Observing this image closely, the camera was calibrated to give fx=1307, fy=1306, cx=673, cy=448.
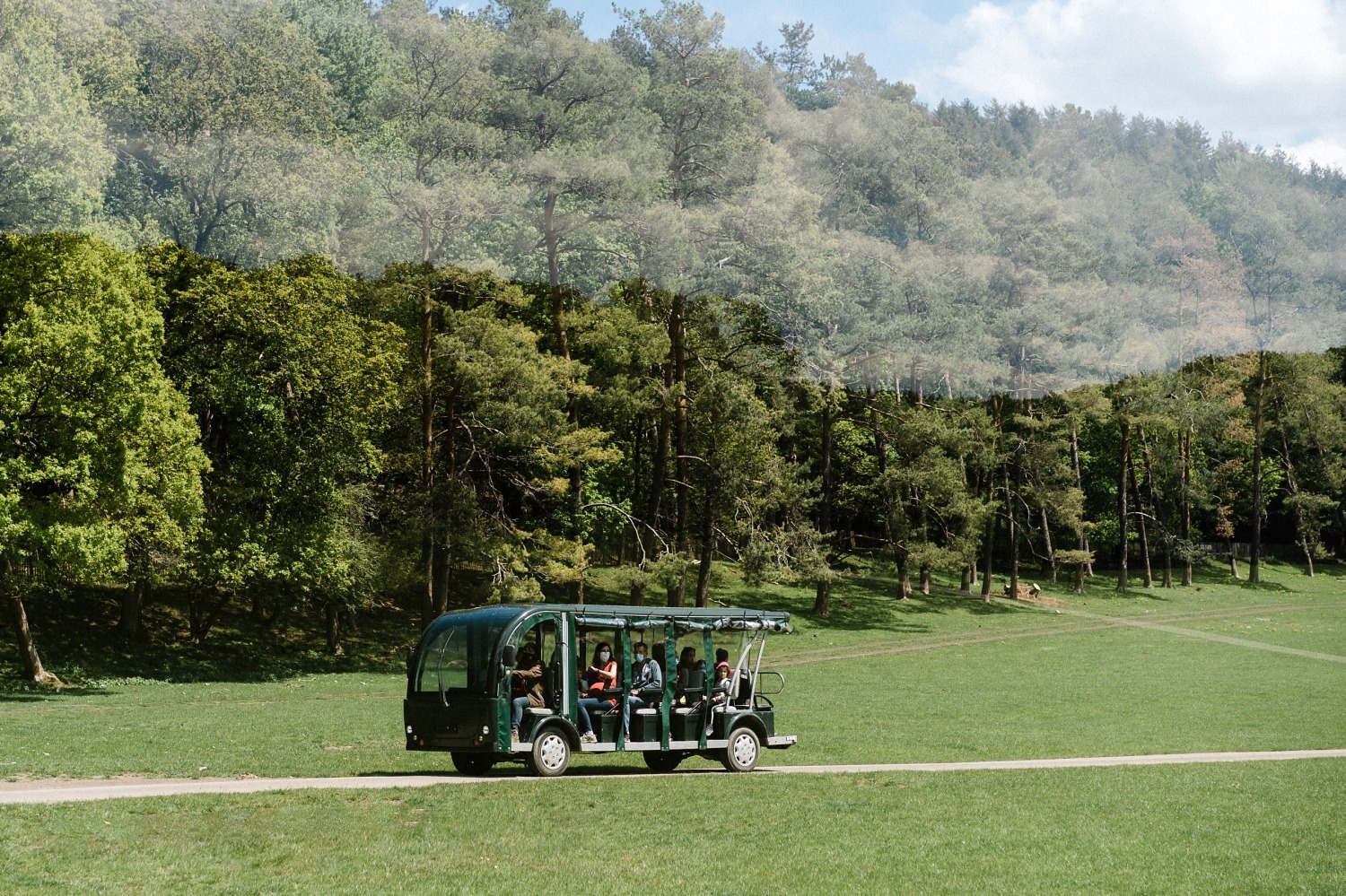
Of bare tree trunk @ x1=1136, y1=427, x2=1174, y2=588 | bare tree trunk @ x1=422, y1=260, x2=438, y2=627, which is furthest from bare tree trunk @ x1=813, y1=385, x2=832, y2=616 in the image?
bare tree trunk @ x1=1136, y1=427, x2=1174, y2=588

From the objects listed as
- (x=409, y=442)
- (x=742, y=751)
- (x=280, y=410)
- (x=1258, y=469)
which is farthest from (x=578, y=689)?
(x=1258, y=469)

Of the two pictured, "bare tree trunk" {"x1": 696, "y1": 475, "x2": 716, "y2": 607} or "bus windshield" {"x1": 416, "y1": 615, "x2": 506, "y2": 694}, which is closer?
"bus windshield" {"x1": 416, "y1": 615, "x2": 506, "y2": 694}

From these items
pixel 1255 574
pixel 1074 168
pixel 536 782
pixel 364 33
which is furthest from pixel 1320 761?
pixel 1255 574

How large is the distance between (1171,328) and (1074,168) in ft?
24.4

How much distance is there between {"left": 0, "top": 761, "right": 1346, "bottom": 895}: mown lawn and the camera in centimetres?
1145

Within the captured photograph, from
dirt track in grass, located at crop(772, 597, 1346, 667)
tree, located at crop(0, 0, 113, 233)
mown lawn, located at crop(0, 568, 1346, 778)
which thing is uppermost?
tree, located at crop(0, 0, 113, 233)

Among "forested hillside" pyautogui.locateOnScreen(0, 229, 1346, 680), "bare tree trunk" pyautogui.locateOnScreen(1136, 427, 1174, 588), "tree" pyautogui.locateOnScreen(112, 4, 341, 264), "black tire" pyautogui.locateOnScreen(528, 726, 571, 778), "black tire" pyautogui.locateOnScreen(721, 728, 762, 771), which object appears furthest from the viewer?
"bare tree trunk" pyautogui.locateOnScreen(1136, 427, 1174, 588)

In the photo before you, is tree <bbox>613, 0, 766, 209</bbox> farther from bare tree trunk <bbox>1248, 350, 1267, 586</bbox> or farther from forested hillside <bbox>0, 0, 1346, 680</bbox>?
bare tree trunk <bbox>1248, 350, 1267, 586</bbox>

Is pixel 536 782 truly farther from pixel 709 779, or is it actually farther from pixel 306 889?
pixel 306 889

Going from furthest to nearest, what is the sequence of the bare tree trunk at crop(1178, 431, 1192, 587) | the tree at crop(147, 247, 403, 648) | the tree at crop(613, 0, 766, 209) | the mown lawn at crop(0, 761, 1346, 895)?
the bare tree trunk at crop(1178, 431, 1192, 587)
the tree at crop(613, 0, 766, 209)
the tree at crop(147, 247, 403, 648)
the mown lawn at crop(0, 761, 1346, 895)

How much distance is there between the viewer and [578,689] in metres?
19.8

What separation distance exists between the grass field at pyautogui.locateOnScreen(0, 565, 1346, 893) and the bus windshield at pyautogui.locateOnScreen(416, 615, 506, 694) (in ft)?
5.30

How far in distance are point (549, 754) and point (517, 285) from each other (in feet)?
96.0

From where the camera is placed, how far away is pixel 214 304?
39.5m
